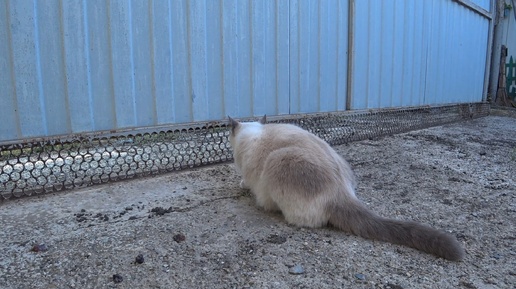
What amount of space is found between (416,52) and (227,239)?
477cm

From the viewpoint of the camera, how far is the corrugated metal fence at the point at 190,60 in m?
2.32

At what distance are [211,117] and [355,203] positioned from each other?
163 cm

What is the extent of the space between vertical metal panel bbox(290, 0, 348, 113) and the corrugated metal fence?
0.01 m

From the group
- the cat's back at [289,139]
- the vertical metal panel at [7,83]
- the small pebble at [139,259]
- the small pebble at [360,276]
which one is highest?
the vertical metal panel at [7,83]

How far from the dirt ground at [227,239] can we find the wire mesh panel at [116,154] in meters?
0.13

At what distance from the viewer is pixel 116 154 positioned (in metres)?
3.15

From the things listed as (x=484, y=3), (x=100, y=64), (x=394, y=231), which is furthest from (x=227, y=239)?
(x=484, y=3)

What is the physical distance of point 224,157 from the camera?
340 centimetres

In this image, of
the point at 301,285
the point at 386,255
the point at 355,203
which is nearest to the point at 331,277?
the point at 301,285

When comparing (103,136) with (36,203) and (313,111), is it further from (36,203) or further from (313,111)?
(313,111)

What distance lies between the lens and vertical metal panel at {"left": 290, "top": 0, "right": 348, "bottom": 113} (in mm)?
3762

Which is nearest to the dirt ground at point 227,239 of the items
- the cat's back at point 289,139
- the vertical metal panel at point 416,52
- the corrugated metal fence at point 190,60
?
the cat's back at point 289,139

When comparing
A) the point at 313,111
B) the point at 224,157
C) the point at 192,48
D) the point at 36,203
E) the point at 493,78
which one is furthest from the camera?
the point at 493,78

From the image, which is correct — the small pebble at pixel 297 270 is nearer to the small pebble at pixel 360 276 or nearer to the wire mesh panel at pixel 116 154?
the small pebble at pixel 360 276
